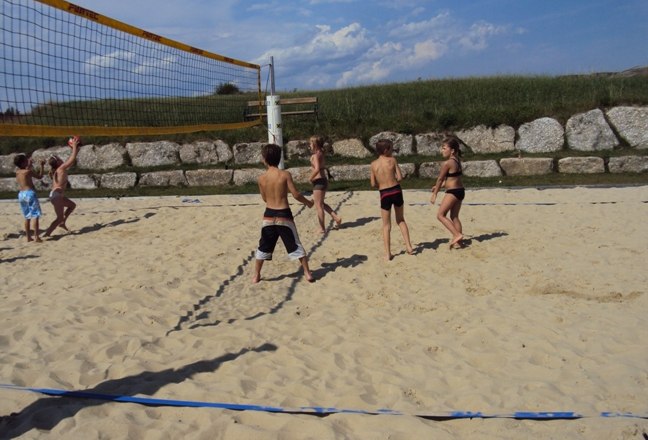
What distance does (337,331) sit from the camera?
3.88m

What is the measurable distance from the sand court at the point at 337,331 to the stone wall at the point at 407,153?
4332 millimetres

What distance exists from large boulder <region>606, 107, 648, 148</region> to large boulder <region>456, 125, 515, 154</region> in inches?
88.8

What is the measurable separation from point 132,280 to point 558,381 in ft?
12.2

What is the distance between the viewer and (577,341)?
3521 mm

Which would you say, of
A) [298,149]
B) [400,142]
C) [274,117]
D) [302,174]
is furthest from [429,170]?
[274,117]

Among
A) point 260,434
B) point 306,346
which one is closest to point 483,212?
point 306,346

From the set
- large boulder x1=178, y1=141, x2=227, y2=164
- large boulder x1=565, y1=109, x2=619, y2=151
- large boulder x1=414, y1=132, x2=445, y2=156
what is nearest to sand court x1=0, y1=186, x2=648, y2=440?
large boulder x1=565, y1=109, x2=619, y2=151

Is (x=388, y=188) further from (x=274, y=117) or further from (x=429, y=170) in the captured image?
(x=429, y=170)

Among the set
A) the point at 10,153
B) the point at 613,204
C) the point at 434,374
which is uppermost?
the point at 10,153

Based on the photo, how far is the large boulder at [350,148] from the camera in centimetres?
1291

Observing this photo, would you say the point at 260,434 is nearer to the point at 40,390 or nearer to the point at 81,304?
the point at 40,390

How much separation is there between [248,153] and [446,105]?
5.31 metres

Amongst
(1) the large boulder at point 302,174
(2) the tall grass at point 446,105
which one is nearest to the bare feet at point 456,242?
(1) the large boulder at point 302,174

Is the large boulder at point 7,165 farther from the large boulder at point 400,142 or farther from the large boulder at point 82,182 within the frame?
the large boulder at point 400,142
